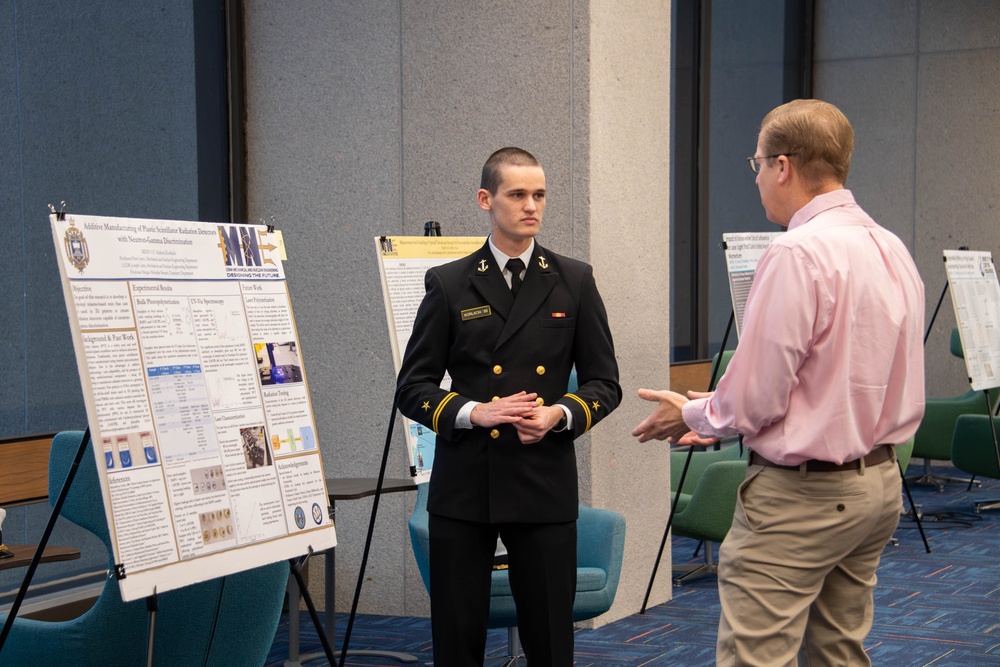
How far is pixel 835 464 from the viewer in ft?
7.61

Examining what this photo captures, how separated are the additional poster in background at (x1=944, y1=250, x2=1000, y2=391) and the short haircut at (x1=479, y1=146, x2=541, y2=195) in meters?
4.81

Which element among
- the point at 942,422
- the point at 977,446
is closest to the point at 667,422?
the point at 977,446

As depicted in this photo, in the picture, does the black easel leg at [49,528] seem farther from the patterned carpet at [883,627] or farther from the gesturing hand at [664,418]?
the patterned carpet at [883,627]

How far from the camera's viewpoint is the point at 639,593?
5242 millimetres

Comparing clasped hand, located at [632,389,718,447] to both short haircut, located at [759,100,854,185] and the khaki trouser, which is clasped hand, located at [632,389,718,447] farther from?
short haircut, located at [759,100,854,185]

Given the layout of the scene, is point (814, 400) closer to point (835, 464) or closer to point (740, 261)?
point (835, 464)

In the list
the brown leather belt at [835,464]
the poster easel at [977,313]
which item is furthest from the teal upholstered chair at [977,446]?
the brown leather belt at [835,464]

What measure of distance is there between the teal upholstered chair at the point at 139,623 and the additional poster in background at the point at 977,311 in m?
5.31

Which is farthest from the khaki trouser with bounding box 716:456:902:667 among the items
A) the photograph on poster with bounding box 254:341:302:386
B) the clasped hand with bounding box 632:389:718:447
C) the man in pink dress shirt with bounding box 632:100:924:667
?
the photograph on poster with bounding box 254:341:302:386

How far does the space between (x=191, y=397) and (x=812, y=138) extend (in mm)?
1544

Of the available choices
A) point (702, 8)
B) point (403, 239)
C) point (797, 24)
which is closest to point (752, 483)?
point (403, 239)

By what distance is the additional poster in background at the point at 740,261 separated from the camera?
18.0 feet

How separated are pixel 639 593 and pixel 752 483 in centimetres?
295

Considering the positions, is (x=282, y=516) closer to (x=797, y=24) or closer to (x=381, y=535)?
(x=381, y=535)
